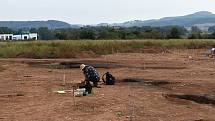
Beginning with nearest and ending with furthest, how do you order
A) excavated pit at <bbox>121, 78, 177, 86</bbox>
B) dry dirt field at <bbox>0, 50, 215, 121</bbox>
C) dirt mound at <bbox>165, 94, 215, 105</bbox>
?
1. dry dirt field at <bbox>0, 50, 215, 121</bbox>
2. dirt mound at <bbox>165, 94, 215, 105</bbox>
3. excavated pit at <bbox>121, 78, 177, 86</bbox>

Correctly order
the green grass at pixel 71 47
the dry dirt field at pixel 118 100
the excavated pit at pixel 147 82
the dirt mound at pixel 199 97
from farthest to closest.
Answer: the green grass at pixel 71 47 < the excavated pit at pixel 147 82 < the dirt mound at pixel 199 97 < the dry dirt field at pixel 118 100

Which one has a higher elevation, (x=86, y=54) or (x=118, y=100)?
(x=118, y=100)

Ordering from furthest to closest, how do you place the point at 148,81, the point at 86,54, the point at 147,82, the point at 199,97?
the point at 86,54, the point at 148,81, the point at 147,82, the point at 199,97

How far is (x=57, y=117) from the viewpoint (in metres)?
13.3

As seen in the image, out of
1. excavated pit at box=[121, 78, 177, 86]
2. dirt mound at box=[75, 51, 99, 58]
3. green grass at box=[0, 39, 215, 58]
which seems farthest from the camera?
green grass at box=[0, 39, 215, 58]

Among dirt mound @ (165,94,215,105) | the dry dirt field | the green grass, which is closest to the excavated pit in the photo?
the dry dirt field

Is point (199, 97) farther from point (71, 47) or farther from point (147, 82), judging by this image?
point (71, 47)

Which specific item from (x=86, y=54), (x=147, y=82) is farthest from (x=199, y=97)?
(x=86, y=54)

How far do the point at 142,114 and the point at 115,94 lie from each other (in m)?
4.21

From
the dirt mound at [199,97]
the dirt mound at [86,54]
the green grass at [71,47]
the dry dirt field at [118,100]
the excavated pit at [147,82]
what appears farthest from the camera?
the green grass at [71,47]

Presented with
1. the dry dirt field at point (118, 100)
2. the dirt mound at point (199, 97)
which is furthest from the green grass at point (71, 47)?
the dirt mound at point (199, 97)

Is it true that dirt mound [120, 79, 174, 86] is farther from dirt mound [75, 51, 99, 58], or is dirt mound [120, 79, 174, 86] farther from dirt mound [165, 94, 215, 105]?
dirt mound [75, 51, 99, 58]

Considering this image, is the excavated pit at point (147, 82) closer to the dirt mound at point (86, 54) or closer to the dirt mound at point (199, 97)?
the dirt mound at point (199, 97)

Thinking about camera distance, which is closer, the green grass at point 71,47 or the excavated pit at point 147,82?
the excavated pit at point 147,82
